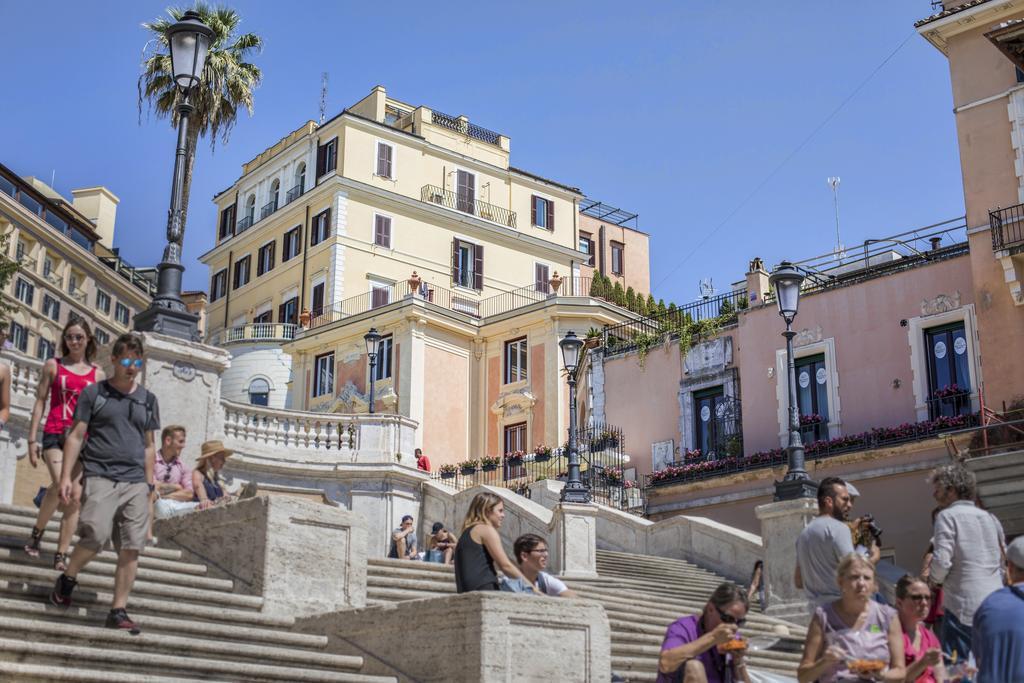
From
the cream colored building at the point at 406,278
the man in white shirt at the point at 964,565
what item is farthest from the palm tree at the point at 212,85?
the man in white shirt at the point at 964,565

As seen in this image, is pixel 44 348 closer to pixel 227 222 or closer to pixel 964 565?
pixel 227 222

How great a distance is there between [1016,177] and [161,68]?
84.4 feet

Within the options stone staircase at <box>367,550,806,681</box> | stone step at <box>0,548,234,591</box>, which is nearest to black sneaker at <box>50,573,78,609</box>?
stone step at <box>0,548,234,591</box>

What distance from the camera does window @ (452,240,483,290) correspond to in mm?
53594

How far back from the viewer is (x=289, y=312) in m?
54.1

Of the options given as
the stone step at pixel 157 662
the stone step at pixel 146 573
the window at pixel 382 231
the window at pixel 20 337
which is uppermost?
the window at pixel 382 231

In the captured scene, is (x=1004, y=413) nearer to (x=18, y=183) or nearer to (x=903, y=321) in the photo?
(x=903, y=321)

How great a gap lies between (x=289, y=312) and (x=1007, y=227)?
33.5m

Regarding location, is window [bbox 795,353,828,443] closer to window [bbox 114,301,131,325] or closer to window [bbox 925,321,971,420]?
window [bbox 925,321,971,420]

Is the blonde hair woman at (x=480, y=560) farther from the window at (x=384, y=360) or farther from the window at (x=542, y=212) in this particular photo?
the window at (x=542, y=212)

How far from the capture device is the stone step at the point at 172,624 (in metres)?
8.51

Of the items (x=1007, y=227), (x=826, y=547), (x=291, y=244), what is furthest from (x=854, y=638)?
(x=291, y=244)

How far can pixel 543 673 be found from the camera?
8.53m

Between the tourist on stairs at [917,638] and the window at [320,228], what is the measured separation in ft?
149
